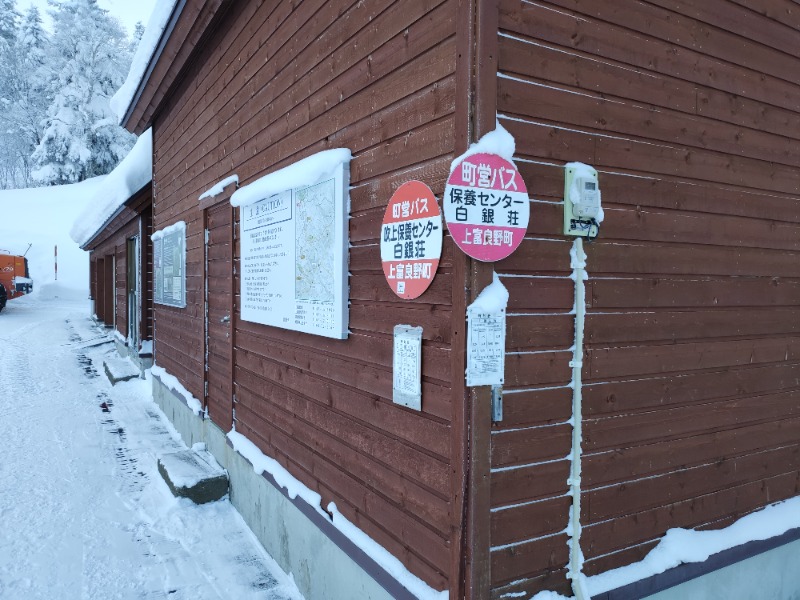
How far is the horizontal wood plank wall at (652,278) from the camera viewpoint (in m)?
2.49

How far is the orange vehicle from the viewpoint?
25.7 m

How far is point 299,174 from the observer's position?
3666 mm

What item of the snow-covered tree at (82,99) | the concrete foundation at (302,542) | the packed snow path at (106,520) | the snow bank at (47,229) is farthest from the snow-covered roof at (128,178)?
the snow-covered tree at (82,99)

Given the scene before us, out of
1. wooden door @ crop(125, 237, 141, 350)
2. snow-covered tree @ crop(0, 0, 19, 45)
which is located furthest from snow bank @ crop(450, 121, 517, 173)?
snow-covered tree @ crop(0, 0, 19, 45)

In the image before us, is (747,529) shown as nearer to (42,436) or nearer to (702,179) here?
(702,179)

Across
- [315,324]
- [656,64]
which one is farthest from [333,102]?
[656,64]

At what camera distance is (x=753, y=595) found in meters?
3.41

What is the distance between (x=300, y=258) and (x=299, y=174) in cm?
56

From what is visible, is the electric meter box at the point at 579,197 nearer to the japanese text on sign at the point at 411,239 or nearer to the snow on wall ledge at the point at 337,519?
the japanese text on sign at the point at 411,239

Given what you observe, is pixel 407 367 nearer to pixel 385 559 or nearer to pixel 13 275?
pixel 385 559

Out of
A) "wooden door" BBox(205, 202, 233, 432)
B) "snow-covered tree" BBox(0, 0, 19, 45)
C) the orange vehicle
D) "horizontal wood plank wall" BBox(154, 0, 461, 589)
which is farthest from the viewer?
"snow-covered tree" BBox(0, 0, 19, 45)

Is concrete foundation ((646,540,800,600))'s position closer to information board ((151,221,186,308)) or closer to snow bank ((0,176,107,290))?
information board ((151,221,186,308))

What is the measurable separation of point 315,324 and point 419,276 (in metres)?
1.23

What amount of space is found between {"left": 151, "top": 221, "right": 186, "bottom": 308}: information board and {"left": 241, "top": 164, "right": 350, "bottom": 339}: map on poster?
2.83 m
